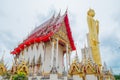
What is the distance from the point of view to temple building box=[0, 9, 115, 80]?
7608 mm

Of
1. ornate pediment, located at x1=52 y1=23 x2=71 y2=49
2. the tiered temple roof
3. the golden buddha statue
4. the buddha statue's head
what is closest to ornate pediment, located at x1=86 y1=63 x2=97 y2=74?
the golden buddha statue

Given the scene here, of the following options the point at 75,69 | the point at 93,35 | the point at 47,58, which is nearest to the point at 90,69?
the point at 75,69

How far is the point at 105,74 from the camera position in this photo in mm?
8406

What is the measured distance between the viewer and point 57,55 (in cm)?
1509

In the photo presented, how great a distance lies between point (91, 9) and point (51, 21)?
20.2ft

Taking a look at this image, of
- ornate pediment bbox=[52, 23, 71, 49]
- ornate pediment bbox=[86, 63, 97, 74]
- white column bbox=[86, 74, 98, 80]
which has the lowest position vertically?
white column bbox=[86, 74, 98, 80]

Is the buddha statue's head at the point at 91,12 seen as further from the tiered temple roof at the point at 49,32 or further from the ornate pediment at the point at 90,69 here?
the ornate pediment at the point at 90,69

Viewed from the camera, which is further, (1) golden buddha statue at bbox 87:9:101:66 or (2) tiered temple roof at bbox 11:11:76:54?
(2) tiered temple roof at bbox 11:11:76:54

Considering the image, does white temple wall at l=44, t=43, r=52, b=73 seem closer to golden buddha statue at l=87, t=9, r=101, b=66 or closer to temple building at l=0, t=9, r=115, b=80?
temple building at l=0, t=9, r=115, b=80

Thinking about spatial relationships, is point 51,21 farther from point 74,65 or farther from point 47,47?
point 74,65

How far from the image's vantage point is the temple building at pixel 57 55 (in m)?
7.61

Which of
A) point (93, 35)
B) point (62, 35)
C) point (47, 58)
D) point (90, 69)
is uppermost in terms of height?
point (62, 35)

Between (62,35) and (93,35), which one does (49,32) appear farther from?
(93,35)

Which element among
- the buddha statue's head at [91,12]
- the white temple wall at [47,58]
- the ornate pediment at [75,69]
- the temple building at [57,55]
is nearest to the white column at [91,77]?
the temple building at [57,55]
